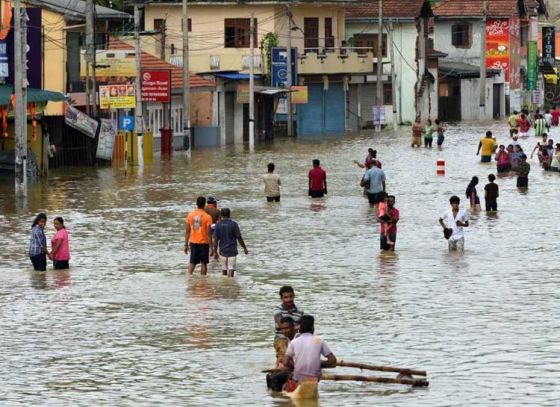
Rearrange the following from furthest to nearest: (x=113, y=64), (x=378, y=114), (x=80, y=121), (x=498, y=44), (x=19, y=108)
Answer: (x=498, y=44) < (x=378, y=114) < (x=113, y=64) < (x=80, y=121) < (x=19, y=108)

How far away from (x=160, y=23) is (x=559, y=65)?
62.6 m

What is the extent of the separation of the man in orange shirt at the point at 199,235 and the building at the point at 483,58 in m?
76.8

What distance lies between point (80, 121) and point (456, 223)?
28.9 metres

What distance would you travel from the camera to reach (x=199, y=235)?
88.1ft

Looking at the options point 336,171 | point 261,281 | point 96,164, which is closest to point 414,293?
point 261,281

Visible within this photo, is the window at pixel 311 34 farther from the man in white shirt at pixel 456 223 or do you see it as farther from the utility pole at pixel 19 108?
the man in white shirt at pixel 456 223

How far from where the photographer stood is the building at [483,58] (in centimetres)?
11031

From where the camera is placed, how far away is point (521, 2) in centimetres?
12412

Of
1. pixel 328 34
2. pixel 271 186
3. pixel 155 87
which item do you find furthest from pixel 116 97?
pixel 328 34

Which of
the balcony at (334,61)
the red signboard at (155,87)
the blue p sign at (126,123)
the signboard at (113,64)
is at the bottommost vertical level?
the blue p sign at (126,123)

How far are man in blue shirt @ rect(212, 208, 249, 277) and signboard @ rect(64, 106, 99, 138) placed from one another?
98.6 feet

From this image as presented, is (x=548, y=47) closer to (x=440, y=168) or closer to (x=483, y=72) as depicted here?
(x=483, y=72)

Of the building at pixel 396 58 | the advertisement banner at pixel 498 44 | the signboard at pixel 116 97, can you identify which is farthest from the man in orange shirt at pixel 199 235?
the advertisement banner at pixel 498 44

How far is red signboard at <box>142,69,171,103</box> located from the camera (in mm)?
64625
